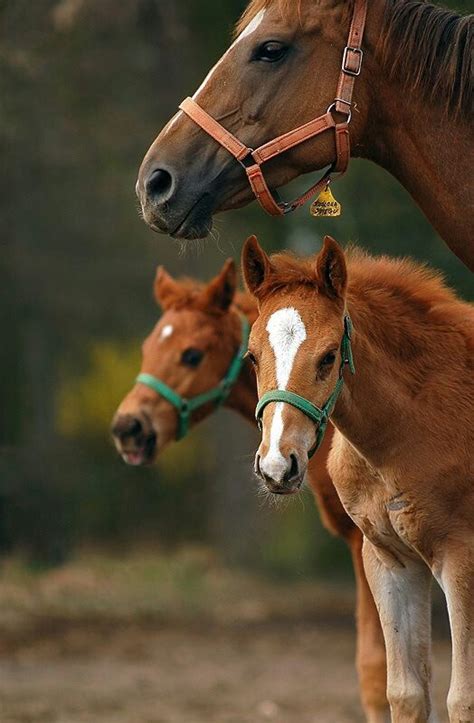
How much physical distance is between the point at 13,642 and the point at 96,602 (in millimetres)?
1088

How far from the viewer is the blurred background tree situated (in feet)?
31.7

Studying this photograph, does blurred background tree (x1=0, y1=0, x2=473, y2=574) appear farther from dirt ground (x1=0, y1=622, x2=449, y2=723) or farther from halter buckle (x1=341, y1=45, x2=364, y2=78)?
halter buckle (x1=341, y1=45, x2=364, y2=78)

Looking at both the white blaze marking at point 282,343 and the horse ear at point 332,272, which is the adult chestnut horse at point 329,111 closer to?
the horse ear at point 332,272

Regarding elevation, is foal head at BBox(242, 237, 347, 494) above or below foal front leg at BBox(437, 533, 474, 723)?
above

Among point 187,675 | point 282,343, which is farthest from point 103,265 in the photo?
point 282,343

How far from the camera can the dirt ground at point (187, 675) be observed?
761 centimetres

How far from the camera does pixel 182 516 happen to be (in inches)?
495

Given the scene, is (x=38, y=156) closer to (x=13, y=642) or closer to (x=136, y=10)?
(x=136, y=10)

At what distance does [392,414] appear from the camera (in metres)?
4.11

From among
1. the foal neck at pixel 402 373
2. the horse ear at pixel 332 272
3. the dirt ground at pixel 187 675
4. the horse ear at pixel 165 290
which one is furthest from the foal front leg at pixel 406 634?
the dirt ground at pixel 187 675

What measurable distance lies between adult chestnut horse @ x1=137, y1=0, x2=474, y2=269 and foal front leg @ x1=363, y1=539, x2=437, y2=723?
3.56 feet

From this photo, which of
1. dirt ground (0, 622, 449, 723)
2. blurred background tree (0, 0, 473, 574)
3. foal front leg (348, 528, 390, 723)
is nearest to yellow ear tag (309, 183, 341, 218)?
foal front leg (348, 528, 390, 723)

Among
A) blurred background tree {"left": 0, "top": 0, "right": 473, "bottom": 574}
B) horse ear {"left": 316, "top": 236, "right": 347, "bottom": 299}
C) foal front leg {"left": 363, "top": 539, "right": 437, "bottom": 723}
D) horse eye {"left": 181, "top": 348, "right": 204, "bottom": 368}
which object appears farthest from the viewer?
blurred background tree {"left": 0, "top": 0, "right": 473, "bottom": 574}

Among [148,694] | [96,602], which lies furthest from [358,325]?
[96,602]
